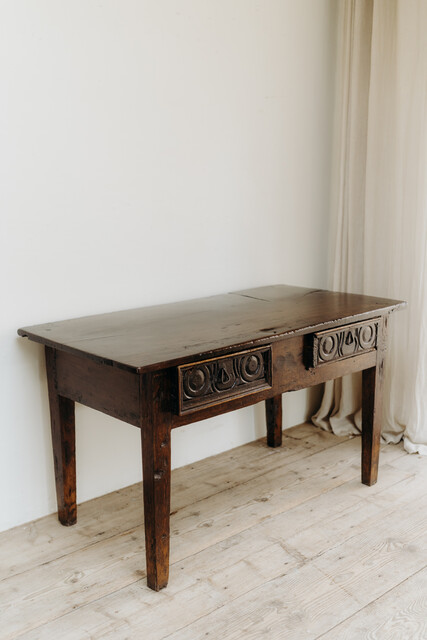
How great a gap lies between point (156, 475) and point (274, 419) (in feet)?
3.69

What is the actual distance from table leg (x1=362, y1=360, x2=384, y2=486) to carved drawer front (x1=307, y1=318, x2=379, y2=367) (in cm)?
12

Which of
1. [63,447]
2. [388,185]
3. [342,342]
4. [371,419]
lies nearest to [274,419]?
[371,419]

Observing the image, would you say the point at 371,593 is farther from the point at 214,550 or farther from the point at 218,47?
the point at 218,47

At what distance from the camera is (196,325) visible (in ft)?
6.61

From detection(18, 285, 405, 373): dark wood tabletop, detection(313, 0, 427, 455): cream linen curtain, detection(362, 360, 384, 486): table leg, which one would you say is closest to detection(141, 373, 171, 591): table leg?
detection(18, 285, 405, 373): dark wood tabletop

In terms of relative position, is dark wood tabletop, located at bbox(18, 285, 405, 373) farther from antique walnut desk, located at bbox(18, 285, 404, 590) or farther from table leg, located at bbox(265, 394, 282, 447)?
table leg, located at bbox(265, 394, 282, 447)

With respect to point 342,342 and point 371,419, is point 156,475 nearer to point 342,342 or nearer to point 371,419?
point 342,342

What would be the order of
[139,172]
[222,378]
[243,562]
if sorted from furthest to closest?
[139,172]
[243,562]
[222,378]

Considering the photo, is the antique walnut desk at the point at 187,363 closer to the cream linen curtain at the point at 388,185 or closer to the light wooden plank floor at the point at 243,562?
the light wooden plank floor at the point at 243,562

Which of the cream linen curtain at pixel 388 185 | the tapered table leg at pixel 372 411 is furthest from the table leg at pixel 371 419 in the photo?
the cream linen curtain at pixel 388 185

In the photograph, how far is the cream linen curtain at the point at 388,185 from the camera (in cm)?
260

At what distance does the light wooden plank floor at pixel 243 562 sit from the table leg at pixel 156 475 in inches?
3.6

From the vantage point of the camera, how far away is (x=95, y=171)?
2.17 meters

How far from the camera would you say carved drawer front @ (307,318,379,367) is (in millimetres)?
2086
